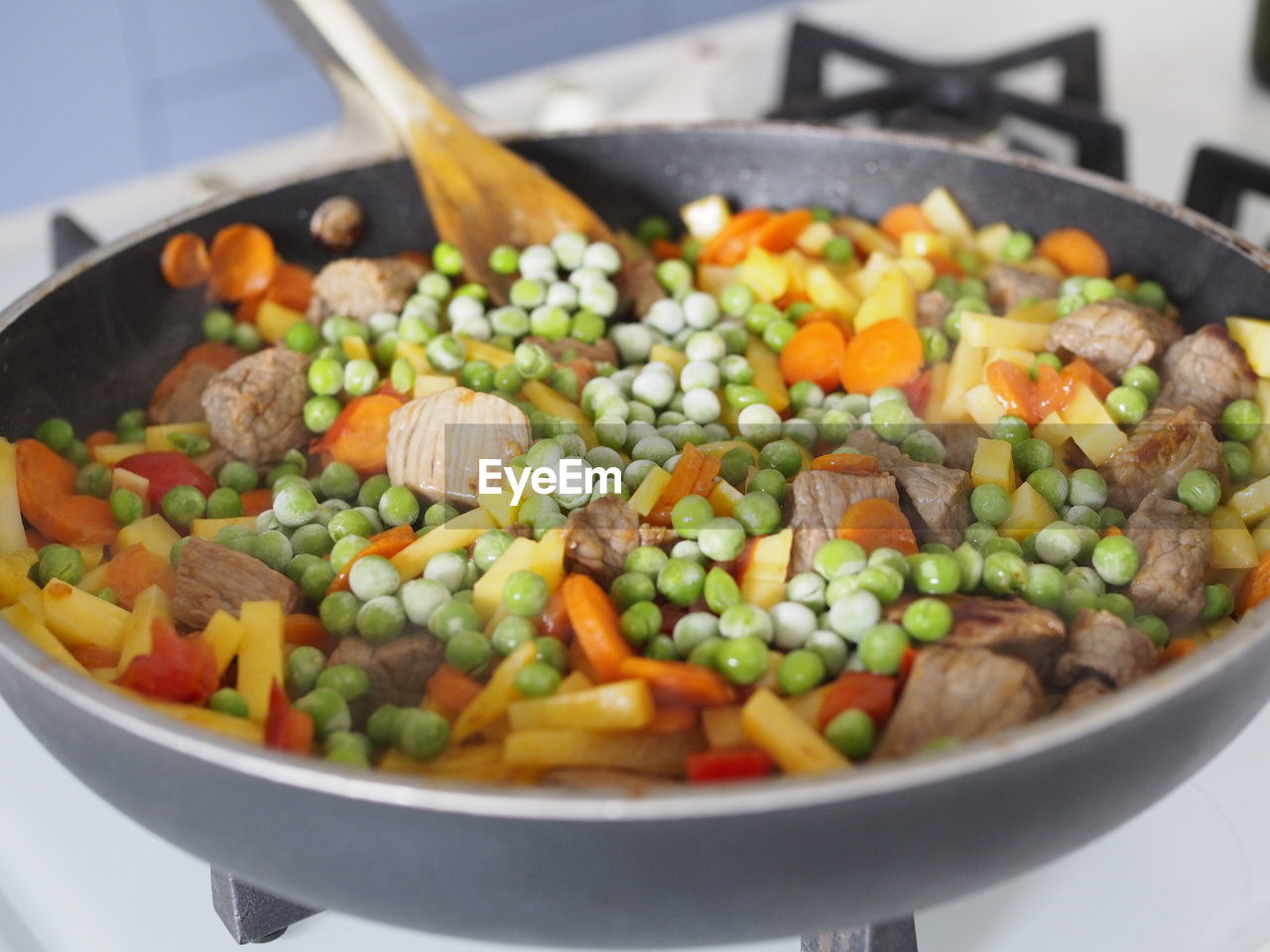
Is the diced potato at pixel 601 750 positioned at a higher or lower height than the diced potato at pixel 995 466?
lower

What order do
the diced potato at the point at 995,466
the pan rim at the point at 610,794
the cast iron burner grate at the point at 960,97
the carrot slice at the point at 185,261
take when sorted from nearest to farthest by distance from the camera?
the pan rim at the point at 610,794 < the diced potato at the point at 995,466 < the carrot slice at the point at 185,261 < the cast iron burner grate at the point at 960,97

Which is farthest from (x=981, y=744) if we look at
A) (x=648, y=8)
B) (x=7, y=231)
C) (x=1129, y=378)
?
(x=648, y=8)

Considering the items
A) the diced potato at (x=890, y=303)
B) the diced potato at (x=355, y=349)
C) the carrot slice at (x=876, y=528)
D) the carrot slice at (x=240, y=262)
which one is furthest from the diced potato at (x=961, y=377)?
the carrot slice at (x=240, y=262)

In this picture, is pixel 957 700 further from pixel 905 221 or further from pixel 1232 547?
pixel 905 221

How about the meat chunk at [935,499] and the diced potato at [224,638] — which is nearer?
the diced potato at [224,638]

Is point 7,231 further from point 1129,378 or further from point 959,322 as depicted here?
point 1129,378

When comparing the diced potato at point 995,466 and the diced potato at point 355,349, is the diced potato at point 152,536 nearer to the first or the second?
the diced potato at point 355,349
